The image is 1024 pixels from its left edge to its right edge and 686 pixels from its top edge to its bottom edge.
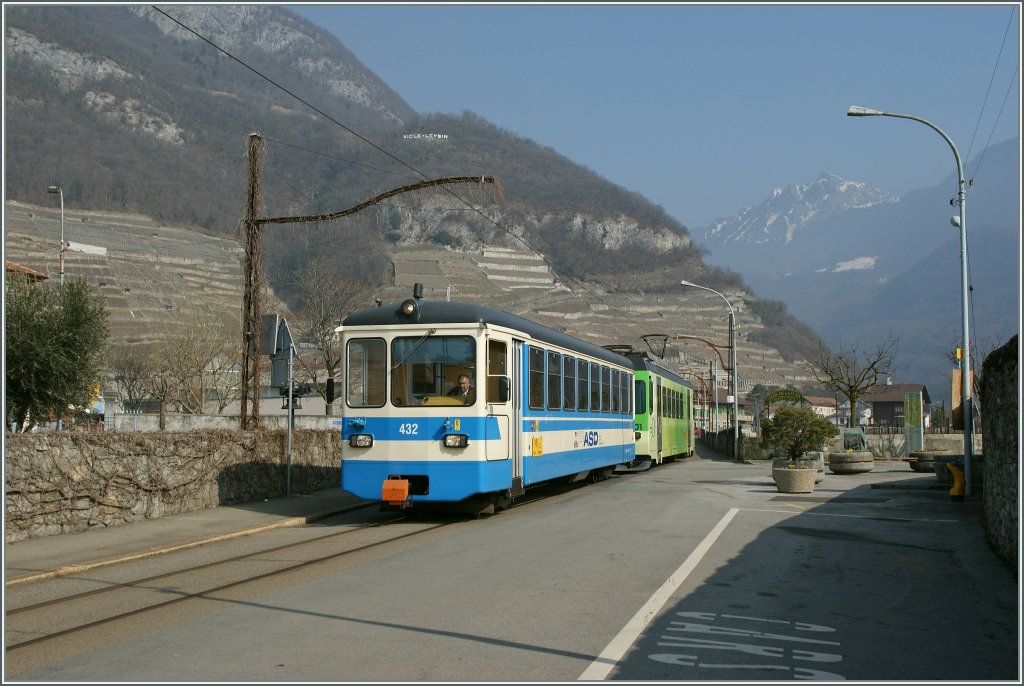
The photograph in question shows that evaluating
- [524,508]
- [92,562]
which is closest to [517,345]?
[524,508]

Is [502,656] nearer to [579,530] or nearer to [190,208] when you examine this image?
[579,530]

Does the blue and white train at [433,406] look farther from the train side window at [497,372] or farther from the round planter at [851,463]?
the round planter at [851,463]

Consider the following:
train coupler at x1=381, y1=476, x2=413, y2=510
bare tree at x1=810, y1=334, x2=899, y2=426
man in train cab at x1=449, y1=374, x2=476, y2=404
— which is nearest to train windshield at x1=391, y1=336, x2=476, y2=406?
man in train cab at x1=449, y1=374, x2=476, y2=404

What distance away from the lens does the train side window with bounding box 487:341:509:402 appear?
1487 centimetres

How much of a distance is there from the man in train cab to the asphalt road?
188 centimetres

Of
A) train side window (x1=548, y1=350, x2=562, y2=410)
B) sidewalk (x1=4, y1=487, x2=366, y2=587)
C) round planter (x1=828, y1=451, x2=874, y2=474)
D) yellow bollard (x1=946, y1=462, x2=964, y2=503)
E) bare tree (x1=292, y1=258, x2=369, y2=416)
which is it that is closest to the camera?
sidewalk (x1=4, y1=487, x2=366, y2=587)

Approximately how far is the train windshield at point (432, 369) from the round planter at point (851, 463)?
1895 cm

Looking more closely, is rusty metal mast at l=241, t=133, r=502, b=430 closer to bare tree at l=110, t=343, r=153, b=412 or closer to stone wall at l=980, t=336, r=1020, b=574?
stone wall at l=980, t=336, r=1020, b=574

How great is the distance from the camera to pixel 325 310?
56.0 m

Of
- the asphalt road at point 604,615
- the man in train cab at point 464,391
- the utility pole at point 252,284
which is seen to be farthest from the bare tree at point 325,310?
the asphalt road at point 604,615

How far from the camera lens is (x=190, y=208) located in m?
184

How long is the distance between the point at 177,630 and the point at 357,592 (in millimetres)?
1938

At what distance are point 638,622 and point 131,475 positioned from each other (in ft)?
31.4

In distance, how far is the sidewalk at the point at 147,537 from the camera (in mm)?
11000
